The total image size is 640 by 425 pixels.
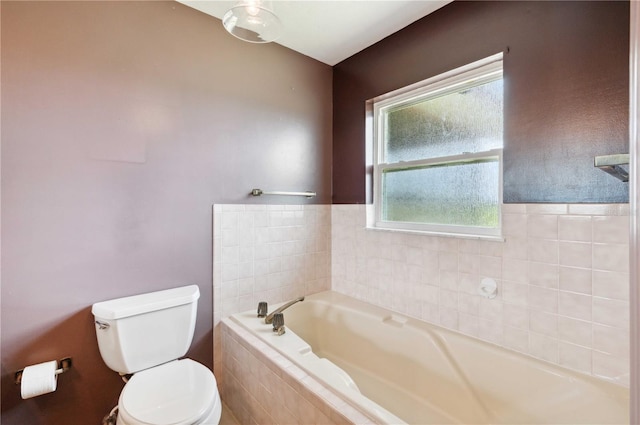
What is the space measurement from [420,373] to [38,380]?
6.19ft

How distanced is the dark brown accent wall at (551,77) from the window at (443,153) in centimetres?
12

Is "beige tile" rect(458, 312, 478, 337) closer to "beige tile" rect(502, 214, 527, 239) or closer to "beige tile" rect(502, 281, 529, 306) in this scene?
"beige tile" rect(502, 281, 529, 306)

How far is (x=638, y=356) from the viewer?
451 mm

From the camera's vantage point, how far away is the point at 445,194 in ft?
6.64

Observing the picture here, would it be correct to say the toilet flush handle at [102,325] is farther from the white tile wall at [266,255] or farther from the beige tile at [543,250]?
the beige tile at [543,250]

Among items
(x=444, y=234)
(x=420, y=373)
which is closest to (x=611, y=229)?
(x=444, y=234)

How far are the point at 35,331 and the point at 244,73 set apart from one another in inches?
73.4

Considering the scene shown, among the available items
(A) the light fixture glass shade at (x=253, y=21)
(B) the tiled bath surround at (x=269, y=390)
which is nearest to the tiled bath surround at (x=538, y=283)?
(B) the tiled bath surround at (x=269, y=390)

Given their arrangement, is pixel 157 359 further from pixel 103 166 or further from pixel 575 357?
pixel 575 357

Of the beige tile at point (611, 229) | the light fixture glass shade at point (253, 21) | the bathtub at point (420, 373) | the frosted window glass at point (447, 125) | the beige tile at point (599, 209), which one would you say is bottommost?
the bathtub at point (420, 373)

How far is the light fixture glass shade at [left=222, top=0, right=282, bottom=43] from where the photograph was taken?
4.23ft

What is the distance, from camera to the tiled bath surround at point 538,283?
4.35ft

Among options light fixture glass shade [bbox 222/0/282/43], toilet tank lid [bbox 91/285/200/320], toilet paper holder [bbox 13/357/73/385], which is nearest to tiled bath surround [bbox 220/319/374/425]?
toilet tank lid [bbox 91/285/200/320]

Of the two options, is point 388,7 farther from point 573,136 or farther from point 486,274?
point 486,274
